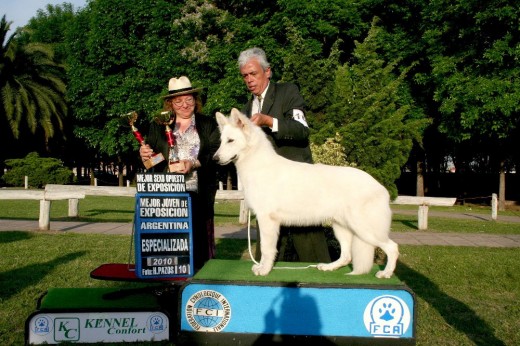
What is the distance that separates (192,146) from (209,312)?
2327mm

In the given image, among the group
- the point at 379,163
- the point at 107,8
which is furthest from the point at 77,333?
the point at 107,8

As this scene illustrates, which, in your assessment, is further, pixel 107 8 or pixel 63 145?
pixel 63 145

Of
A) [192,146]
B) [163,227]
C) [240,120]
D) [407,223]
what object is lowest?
[407,223]

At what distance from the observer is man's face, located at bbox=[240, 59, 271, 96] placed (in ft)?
16.6

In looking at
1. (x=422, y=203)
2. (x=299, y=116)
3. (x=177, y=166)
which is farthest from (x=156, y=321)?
(x=422, y=203)

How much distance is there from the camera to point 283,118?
5215mm

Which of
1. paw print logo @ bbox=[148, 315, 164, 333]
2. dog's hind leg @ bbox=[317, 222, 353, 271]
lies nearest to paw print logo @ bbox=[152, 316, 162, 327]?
paw print logo @ bbox=[148, 315, 164, 333]

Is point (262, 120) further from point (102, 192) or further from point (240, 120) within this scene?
point (102, 192)

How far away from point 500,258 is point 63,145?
4158cm

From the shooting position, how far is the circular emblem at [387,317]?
4152mm

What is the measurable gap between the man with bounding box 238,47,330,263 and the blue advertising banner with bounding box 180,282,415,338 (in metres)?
1.30

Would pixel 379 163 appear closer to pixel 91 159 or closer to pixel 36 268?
pixel 36 268

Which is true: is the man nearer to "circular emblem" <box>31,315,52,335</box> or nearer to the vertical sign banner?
the vertical sign banner

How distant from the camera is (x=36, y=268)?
8.94 metres
